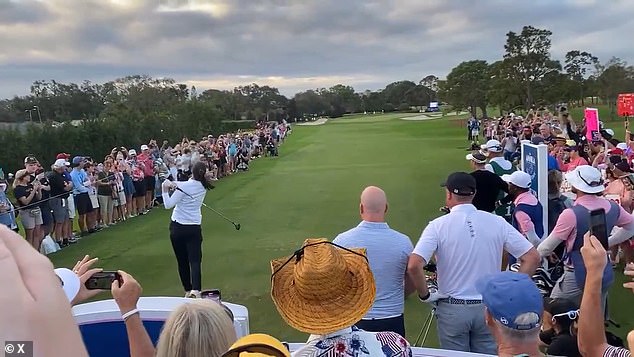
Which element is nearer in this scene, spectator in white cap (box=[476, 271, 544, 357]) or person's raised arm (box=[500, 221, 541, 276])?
spectator in white cap (box=[476, 271, 544, 357])

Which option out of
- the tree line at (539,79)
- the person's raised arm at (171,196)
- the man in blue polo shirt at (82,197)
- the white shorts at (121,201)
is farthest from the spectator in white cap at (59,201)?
the tree line at (539,79)

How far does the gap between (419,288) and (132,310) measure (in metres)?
2.11

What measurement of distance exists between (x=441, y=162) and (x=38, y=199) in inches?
679

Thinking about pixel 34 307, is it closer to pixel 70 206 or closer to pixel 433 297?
pixel 433 297

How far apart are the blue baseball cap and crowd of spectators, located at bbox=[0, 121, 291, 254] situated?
548 centimetres

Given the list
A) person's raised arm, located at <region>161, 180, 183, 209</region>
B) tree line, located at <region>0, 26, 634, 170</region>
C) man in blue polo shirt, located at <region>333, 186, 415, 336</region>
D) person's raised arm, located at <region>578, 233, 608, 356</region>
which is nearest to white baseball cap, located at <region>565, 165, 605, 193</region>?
man in blue polo shirt, located at <region>333, 186, 415, 336</region>

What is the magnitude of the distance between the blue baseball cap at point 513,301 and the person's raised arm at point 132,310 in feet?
5.62

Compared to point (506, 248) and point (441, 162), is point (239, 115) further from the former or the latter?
point (506, 248)

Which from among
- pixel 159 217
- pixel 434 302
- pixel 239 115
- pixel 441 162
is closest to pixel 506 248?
pixel 434 302

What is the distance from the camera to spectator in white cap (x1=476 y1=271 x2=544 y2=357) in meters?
2.50

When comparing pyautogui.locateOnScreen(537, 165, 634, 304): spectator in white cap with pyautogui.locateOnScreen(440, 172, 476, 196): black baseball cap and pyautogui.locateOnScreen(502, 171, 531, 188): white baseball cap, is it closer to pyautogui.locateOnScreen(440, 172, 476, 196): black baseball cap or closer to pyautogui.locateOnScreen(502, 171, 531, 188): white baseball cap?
pyautogui.locateOnScreen(440, 172, 476, 196): black baseball cap

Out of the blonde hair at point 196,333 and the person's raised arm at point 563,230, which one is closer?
the blonde hair at point 196,333

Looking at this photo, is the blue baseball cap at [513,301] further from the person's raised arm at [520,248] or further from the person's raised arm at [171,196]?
the person's raised arm at [171,196]

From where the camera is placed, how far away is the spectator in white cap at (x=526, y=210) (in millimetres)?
6145
